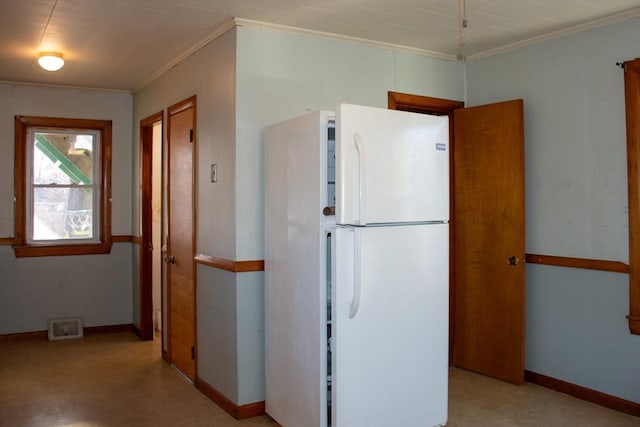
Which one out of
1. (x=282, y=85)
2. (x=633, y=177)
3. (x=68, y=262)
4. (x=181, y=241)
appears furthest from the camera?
(x=68, y=262)

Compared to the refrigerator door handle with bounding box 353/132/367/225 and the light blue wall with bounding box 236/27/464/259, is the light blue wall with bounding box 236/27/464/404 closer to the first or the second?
the light blue wall with bounding box 236/27/464/259

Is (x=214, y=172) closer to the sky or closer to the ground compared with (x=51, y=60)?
closer to the ground

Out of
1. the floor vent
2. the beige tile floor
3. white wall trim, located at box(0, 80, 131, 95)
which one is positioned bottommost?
the beige tile floor

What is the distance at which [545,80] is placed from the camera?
3.75 m

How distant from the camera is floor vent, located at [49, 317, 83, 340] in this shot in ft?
17.2

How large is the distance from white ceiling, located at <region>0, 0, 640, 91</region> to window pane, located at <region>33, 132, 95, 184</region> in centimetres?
126

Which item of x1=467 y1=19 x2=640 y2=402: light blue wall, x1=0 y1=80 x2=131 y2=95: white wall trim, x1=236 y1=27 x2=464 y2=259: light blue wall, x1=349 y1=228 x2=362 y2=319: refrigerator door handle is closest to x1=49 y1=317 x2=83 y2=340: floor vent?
x1=0 y1=80 x2=131 y2=95: white wall trim

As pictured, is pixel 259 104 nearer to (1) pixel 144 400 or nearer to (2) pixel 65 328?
(1) pixel 144 400

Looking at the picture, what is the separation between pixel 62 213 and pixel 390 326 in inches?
156

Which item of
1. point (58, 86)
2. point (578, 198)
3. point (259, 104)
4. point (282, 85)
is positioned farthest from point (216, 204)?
point (58, 86)

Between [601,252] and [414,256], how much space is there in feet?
4.49

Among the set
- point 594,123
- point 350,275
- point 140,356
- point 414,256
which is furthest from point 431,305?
point 140,356

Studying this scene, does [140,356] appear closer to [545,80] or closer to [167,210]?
[167,210]

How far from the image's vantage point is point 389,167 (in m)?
2.73
